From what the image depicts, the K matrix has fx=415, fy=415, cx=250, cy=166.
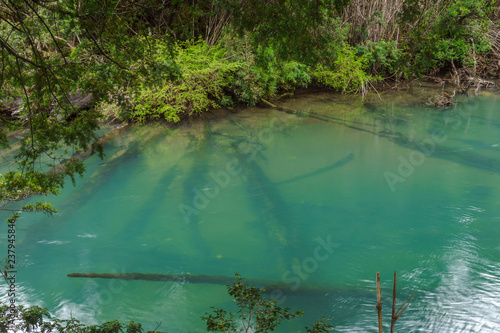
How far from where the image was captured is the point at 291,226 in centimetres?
536

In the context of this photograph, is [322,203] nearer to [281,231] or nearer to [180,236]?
[281,231]

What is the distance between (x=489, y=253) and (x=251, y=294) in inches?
125

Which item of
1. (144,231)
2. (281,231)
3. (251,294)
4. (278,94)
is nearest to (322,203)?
(281,231)

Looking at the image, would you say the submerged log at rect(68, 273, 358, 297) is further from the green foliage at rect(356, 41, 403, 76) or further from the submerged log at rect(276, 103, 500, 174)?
the green foliage at rect(356, 41, 403, 76)

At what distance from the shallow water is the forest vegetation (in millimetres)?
948

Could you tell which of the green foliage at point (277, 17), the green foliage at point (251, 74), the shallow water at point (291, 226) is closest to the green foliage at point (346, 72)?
the green foliage at point (251, 74)

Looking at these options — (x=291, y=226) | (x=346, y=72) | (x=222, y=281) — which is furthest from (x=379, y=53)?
(x=222, y=281)

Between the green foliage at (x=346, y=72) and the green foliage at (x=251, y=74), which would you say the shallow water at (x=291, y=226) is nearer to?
the green foliage at (x=251, y=74)

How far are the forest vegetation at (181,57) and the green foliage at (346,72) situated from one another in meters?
0.03

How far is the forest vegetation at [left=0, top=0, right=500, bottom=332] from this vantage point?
3.19 meters

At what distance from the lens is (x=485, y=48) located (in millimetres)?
11820

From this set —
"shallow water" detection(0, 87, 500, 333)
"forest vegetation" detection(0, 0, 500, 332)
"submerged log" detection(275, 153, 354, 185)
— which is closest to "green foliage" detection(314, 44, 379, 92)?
"forest vegetation" detection(0, 0, 500, 332)

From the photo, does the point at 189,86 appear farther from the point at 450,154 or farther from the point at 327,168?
the point at 450,154

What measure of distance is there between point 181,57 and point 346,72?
15.9 ft
